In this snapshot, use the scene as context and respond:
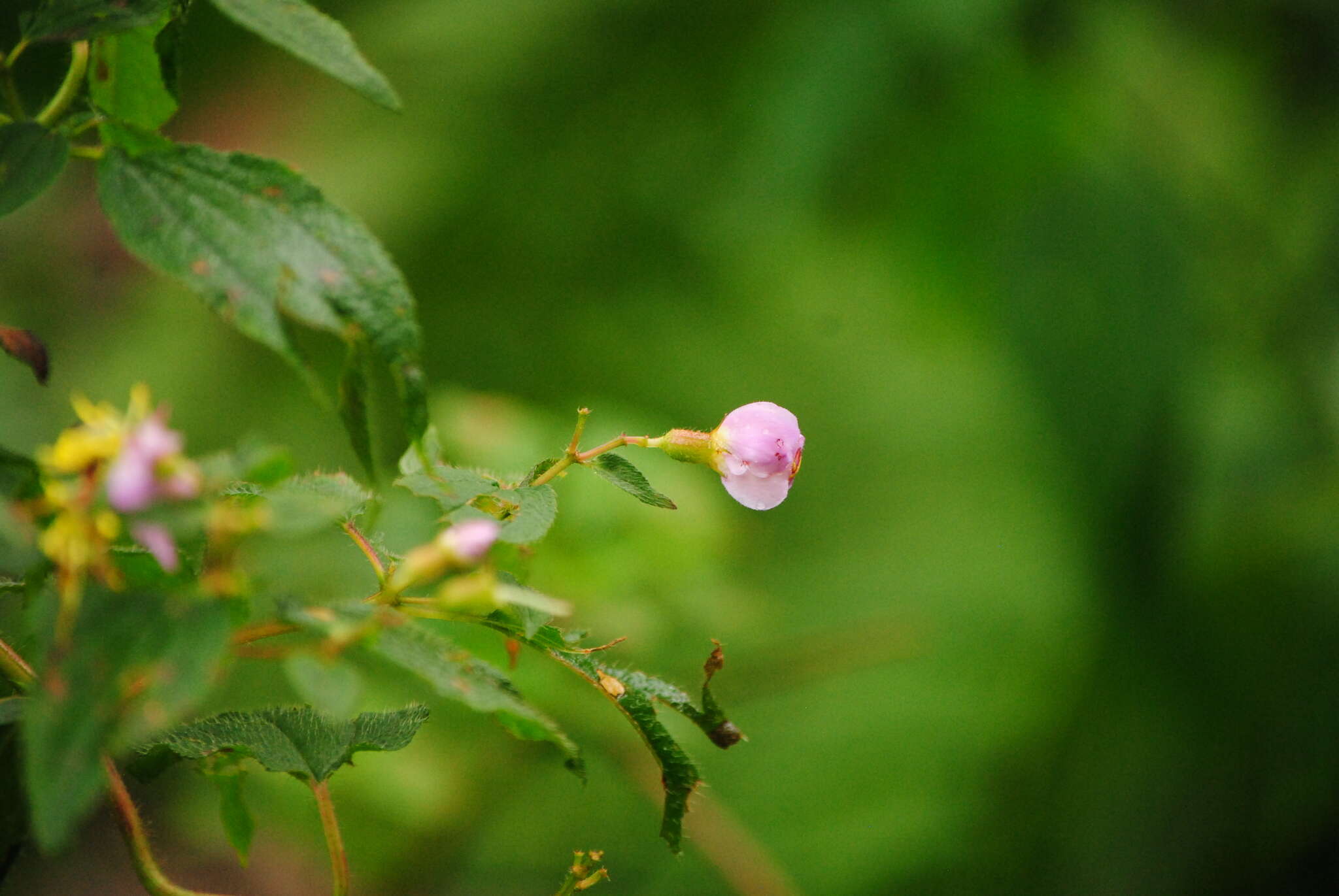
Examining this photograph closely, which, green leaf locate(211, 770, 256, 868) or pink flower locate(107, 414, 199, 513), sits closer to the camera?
pink flower locate(107, 414, 199, 513)

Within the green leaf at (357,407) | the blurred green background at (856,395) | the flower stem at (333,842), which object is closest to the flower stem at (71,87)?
the green leaf at (357,407)

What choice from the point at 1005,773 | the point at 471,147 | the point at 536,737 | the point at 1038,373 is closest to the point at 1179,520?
the point at 1038,373

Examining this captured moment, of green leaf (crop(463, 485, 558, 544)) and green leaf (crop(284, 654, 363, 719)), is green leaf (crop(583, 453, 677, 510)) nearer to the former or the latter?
green leaf (crop(463, 485, 558, 544))

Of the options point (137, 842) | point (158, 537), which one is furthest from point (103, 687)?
point (137, 842)

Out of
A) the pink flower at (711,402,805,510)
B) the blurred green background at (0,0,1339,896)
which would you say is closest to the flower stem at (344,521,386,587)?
the pink flower at (711,402,805,510)

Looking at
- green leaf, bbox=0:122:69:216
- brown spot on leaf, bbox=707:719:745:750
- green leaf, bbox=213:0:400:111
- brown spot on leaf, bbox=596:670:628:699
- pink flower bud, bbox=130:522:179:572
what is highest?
green leaf, bbox=213:0:400:111

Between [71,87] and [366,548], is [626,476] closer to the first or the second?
[366,548]
